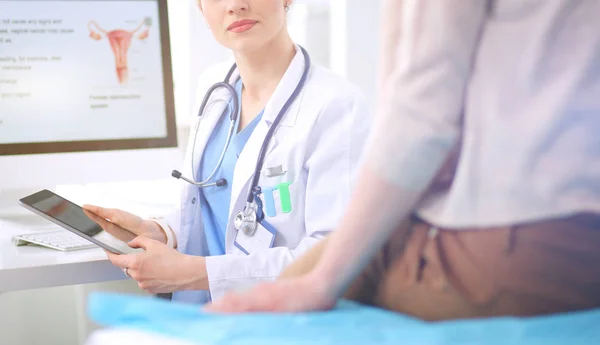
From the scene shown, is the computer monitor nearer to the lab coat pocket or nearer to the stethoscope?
the stethoscope

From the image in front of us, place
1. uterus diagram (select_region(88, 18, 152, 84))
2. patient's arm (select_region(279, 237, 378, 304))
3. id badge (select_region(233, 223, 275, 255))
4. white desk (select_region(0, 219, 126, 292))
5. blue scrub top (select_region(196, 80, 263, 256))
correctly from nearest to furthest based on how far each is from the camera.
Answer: patient's arm (select_region(279, 237, 378, 304)), white desk (select_region(0, 219, 126, 292)), id badge (select_region(233, 223, 275, 255)), blue scrub top (select_region(196, 80, 263, 256)), uterus diagram (select_region(88, 18, 152, 84))

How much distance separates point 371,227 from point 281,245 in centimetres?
54

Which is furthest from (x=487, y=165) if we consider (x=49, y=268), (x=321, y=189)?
(x=49, y=268)

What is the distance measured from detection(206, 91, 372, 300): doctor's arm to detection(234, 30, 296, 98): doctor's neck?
18cm

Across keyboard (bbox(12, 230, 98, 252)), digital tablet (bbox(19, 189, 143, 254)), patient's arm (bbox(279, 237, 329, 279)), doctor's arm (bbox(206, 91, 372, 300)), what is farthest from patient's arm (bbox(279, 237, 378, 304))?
keyboard (bbox(12, 230, 98, 252))

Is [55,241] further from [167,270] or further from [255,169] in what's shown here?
[255,169]

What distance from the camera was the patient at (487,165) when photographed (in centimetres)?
40

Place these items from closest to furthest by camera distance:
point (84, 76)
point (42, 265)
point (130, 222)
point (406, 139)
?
1. point (406, 139)
2. point (42, 265)
3. point (130, 222)
4. point (84, 76)

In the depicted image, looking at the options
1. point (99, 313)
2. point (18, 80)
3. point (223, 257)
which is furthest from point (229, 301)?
point (18, 80)

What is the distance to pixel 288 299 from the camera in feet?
1.46

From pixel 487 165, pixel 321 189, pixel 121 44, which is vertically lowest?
pixel 321 189

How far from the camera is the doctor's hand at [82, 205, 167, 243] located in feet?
3.33

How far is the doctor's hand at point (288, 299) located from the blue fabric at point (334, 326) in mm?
11

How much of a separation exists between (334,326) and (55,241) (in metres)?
0.68
